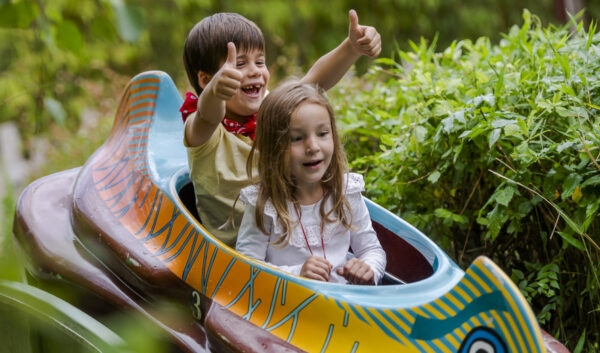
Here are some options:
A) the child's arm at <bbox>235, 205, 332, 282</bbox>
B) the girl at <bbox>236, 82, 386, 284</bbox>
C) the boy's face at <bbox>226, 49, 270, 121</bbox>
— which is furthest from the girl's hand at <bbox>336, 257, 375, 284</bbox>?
the boy's face at <bbox>226, 49, 270, 121</bbox>

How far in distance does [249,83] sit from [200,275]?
689mm

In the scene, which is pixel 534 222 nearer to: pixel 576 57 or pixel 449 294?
pixel 576 57

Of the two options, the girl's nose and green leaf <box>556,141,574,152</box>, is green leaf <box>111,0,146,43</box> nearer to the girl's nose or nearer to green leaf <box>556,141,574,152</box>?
the girl's nose

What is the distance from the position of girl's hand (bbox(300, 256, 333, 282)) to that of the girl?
1cm

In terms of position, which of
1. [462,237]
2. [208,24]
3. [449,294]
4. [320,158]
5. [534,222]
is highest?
[208,24]

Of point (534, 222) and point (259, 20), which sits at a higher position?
point (534, 222)

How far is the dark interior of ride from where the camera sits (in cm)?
202

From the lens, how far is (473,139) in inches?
90.2

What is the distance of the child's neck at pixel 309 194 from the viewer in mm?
1991

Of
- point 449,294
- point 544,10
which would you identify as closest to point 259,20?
point 544,10

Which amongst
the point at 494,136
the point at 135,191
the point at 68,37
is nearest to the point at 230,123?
the point at 135,191

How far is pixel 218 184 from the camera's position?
227cm

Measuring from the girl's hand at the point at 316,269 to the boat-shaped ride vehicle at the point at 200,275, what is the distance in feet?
0.24

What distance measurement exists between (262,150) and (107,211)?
2.66ft
